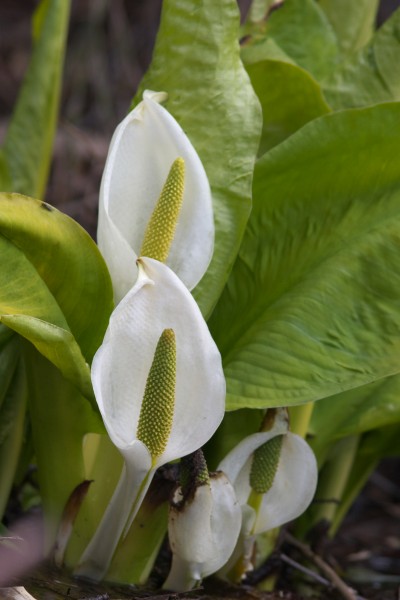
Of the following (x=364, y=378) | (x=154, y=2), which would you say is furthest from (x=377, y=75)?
(x=154, y=2)

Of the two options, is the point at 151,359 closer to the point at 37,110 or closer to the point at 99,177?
the point at 37,110

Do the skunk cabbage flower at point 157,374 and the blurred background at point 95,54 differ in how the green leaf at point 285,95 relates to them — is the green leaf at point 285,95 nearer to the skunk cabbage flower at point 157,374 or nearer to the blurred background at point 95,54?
the skunk cabbage flower at point 157,374

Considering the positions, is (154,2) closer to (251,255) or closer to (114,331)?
(251,255)

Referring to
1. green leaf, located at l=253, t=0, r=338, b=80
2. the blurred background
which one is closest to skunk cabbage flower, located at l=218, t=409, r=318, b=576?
green leaf, located at l=253, t=0, r=338, b=80

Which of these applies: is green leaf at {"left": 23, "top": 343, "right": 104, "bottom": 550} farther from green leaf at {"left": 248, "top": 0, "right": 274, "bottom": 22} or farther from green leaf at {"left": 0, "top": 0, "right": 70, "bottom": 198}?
green leaf at {"left": 248, "top": 0, "right": 274, "bottom": 22}

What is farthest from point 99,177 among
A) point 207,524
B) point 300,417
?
point 207,524
